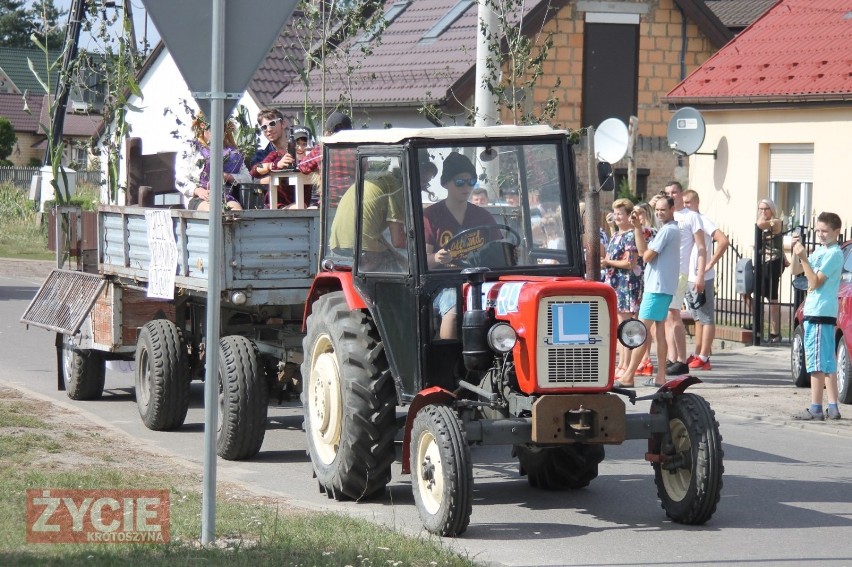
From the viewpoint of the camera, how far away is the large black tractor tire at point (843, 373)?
531 inches

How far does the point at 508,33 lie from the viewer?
15.5 meters

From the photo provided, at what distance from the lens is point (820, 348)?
11.9 meters

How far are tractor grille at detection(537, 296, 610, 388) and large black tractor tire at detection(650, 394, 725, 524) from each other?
544mm

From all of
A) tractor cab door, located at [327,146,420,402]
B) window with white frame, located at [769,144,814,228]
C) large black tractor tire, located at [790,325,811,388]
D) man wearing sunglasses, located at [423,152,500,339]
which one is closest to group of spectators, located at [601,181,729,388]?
large black tractor tire, located at [790,325,811,388]

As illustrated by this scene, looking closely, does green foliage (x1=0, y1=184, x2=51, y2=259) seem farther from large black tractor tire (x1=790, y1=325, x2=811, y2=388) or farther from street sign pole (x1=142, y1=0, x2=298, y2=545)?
street sign pole (x1=142, y1=0, x2=298, y2=545)

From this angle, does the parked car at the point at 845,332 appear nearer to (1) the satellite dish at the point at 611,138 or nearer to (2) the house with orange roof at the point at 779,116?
(1) the satellite dish at the point at 611,138

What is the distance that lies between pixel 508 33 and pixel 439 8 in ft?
51.1

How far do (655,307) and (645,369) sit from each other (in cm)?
133

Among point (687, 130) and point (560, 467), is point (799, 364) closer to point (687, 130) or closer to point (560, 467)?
point (560, 467)

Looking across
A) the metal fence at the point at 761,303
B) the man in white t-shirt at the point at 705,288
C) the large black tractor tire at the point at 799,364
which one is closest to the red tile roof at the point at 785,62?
the metal fence at the point at 761,303

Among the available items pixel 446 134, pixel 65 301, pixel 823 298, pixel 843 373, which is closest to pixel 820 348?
pixel 823 298

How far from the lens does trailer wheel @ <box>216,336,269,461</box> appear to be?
32.3 feet

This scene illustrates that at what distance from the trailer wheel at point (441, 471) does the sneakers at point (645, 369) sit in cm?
772

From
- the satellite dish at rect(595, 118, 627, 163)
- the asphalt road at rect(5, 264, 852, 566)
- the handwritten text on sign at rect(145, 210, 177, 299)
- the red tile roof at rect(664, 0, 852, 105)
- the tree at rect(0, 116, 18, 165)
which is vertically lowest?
the asphalt road at rect(5, 264, 852, 566)
